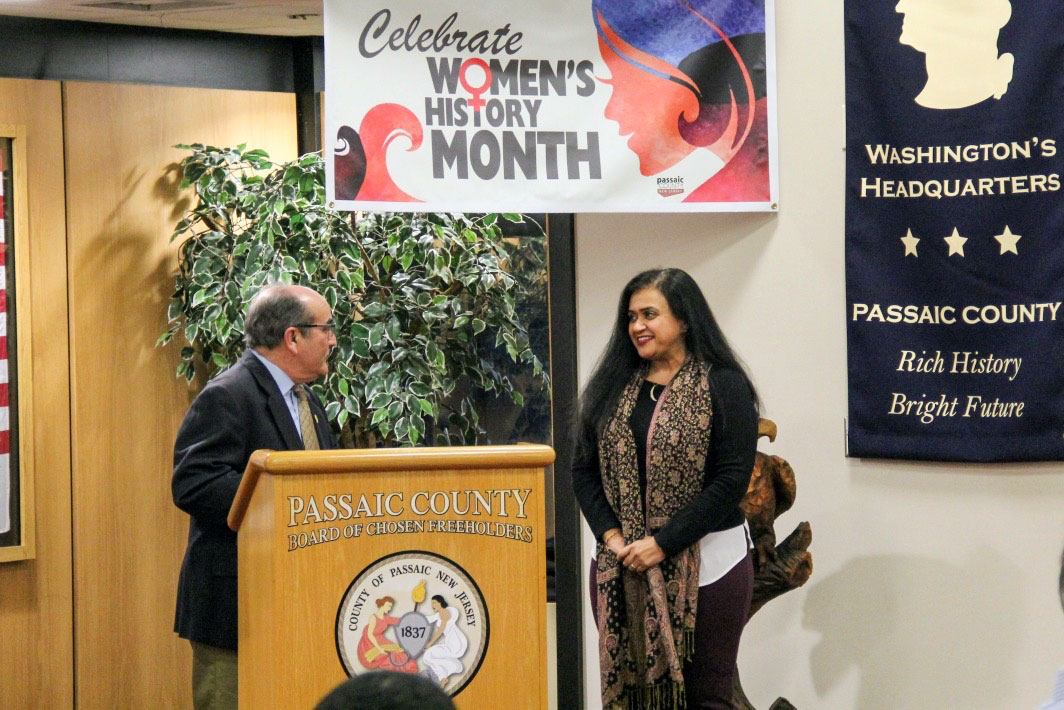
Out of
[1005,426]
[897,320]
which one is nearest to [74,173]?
[897,320]

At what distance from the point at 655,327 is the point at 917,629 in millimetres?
1274

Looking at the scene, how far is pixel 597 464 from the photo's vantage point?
3.28m

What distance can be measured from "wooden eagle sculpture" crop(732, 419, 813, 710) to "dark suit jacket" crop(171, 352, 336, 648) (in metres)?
1.22

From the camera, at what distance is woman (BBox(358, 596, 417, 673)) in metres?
2.32

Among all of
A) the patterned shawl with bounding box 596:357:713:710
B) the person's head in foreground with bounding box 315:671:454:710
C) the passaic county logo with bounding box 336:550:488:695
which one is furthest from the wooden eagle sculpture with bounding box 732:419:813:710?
the person's head in foreground with bounding box 315:671:454:710

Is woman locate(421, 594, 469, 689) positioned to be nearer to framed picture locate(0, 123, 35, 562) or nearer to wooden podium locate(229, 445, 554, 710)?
wooden podium locate(229, 445, 554, 710)

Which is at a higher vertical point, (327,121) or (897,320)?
(327,121)

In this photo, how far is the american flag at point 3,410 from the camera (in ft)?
15.7

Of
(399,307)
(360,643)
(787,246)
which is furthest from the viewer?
(399,307)

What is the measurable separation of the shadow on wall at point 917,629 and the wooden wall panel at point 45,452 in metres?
2.81

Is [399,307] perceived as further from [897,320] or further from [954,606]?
[954,606]

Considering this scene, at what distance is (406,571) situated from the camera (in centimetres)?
234

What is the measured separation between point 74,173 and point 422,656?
3.35 m

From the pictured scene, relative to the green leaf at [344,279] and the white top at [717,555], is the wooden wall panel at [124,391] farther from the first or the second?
the white top at [717,555]
